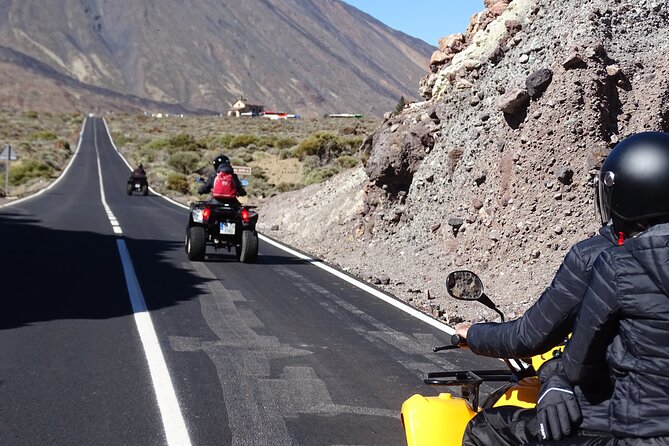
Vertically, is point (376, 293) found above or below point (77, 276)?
above

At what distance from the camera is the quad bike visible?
3441 millimetres

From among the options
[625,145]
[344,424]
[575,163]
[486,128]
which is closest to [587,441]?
[625,145]

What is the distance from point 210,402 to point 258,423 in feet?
2.00

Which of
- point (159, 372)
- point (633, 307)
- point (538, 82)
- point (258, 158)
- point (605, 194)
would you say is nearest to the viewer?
point (633, 307)

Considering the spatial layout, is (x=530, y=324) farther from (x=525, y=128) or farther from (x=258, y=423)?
(x=525, y=128)

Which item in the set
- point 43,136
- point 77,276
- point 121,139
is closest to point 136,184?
point 77,276

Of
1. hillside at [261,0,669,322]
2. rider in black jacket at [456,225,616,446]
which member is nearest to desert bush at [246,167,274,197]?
hillside at [261,0,669,322]

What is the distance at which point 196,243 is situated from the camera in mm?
14344

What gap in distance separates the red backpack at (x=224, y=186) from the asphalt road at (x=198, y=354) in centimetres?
115

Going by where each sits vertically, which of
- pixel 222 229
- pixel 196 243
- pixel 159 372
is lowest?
pixel 159 372

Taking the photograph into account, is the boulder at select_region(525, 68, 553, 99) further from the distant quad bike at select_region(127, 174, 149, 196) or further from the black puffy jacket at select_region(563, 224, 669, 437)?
the distant quad bike at select_region(127, 174, 149, 196)

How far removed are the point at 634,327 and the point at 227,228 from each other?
12065mm

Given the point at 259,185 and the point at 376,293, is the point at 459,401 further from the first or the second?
the point at 259,185

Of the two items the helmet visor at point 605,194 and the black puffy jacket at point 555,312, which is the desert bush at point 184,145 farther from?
the helmet visor at point 605,194
